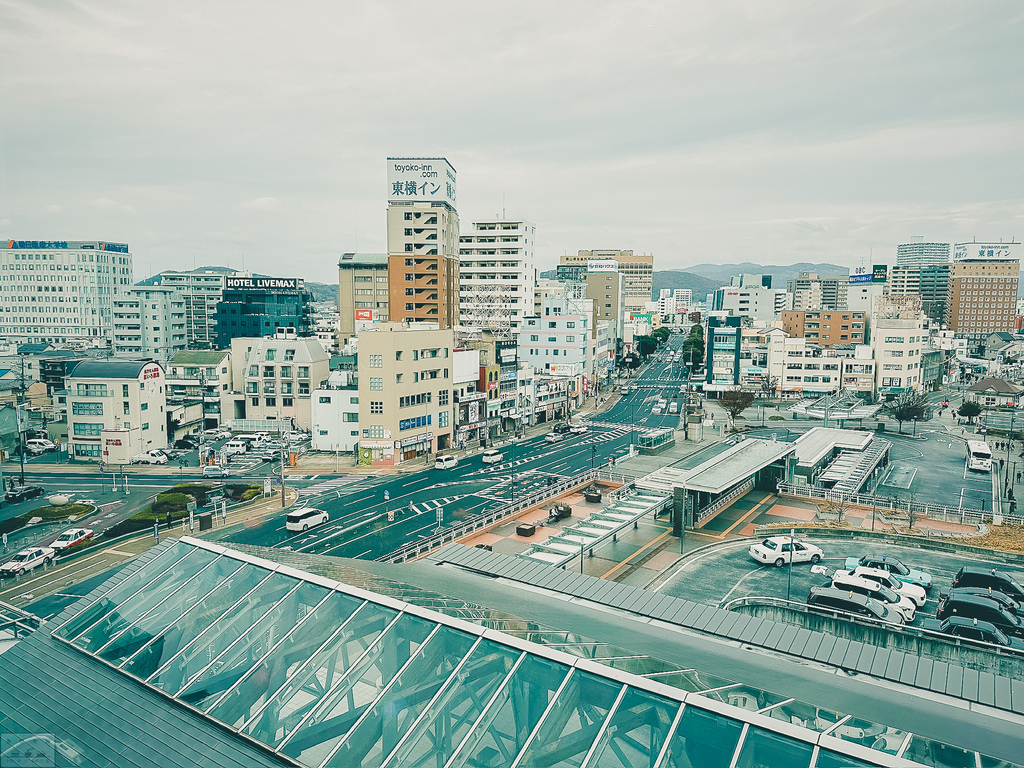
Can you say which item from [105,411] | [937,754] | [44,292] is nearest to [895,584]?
[937,754]

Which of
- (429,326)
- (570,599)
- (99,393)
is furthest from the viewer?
(429,326)

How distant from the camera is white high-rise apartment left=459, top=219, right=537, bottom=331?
71750 mm

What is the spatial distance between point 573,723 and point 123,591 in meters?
7.06

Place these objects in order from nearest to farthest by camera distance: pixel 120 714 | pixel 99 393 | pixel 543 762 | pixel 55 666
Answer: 1. pixel 543 762
2. pixel 120 714
3. pixel 55 666
4. pixel 99 393

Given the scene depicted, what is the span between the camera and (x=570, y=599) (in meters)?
10.9

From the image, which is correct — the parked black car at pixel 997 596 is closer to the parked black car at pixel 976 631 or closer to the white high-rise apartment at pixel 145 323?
the parked black car at pixel 976 631

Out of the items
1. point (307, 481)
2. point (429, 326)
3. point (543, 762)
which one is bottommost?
point (307, 481)

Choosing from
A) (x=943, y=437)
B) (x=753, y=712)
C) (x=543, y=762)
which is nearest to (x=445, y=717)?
(x=543, y=762)

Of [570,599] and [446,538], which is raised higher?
[570,599]

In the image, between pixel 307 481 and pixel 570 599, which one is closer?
pixel 570 599

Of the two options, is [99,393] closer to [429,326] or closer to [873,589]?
[429,326]

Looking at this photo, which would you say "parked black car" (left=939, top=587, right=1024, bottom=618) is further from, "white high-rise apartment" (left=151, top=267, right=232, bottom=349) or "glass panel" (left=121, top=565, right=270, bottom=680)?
"white high-rise apartment" (left=151, top=267, right=232, bottom=349)

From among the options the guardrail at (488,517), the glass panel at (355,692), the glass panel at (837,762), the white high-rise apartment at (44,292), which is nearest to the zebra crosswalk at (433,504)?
the guardrail at (488,517)

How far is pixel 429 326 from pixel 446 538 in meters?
25.4
